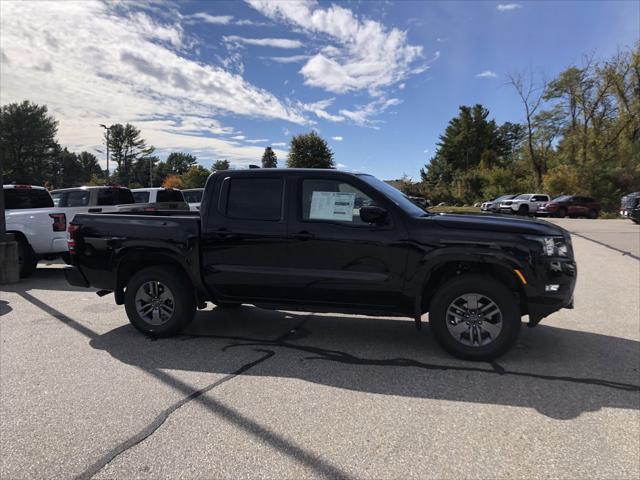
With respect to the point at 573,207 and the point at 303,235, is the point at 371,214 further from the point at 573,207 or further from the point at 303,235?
the point at 573,207

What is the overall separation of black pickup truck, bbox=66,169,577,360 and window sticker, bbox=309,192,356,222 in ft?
0.04

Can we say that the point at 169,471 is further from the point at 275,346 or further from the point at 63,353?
the point at 63,353

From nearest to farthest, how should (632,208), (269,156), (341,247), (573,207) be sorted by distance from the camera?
(341,247)
(632,208)
(573,207)
(269,156)

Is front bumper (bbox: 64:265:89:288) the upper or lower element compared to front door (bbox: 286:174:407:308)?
lower

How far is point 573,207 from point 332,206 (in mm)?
32258

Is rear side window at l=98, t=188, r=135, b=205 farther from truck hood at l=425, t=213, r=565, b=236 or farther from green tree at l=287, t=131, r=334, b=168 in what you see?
green tree at l=287, t=131, r=334, b=168

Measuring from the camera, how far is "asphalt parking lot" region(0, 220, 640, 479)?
2.77m

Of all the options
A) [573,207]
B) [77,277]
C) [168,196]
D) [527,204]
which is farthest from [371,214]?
[527,204]

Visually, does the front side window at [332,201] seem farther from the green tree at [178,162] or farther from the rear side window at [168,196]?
the green tree at [178,162]

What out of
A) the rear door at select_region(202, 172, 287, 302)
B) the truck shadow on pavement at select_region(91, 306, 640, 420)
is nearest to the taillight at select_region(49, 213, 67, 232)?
the truck shadow on pavement at select_region(91, 306, 640, 420)

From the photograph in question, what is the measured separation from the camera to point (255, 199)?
4.98m

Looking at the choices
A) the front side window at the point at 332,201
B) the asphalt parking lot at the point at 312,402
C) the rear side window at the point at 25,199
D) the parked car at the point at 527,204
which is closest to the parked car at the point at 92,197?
the rear side window at the point at 25,199

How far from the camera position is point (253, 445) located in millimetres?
2955

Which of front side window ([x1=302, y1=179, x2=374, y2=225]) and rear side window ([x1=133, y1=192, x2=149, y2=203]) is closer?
front side window ([x1=302, y1=179, x2=374, y2=225])
